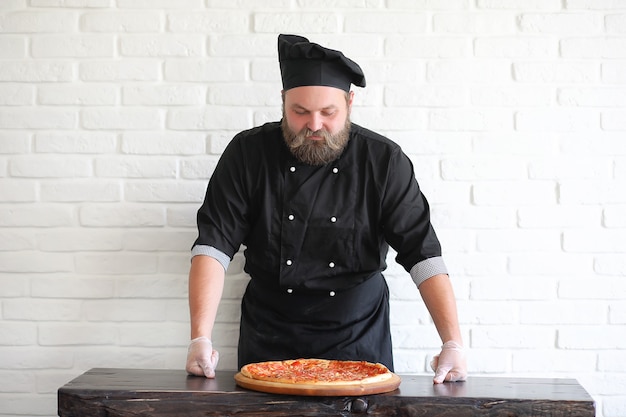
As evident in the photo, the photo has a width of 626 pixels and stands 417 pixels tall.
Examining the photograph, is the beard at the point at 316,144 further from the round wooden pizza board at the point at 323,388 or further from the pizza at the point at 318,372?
the round wooden pizza board at the point at 323,388

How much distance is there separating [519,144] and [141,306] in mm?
1551

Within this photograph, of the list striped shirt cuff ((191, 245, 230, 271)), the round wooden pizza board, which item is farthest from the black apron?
the round wooden pizza board

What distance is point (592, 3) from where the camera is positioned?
10.1ft

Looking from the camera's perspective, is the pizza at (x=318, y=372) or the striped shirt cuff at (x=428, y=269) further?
the striped shirt cuff at (x=428, y=269)

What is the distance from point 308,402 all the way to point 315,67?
3.64 feet

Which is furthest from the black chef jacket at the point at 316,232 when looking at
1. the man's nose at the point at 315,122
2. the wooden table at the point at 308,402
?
the wooden table at the point at 308,402

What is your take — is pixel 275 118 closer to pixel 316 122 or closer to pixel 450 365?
pixel 316 122

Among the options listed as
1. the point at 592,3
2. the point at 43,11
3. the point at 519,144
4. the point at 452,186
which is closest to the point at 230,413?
the point at 452,186

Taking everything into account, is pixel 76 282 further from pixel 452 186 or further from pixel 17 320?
pixel 452 186

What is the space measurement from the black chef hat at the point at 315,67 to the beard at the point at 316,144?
14 centimetres

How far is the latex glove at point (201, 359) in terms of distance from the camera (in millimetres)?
2453

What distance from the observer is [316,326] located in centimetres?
282

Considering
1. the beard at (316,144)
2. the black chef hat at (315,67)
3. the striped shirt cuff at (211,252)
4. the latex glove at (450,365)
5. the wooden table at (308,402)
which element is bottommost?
the wooden table at (308,402)

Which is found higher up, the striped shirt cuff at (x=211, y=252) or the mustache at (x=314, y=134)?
the mustache at (x=314, y=134)
